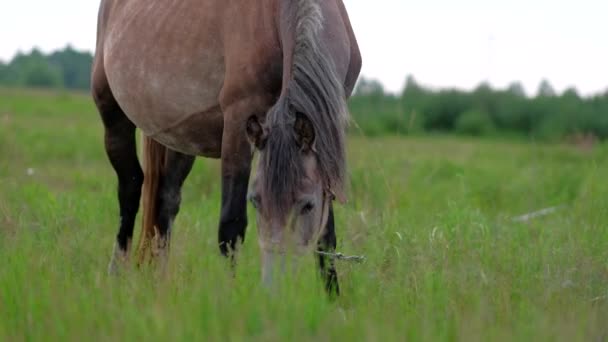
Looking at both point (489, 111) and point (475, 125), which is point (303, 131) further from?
point (489, 111)

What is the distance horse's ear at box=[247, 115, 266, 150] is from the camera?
11.3ft

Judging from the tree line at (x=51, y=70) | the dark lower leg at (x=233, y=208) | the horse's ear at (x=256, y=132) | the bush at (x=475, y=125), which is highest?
the tree line at (x=51, y=70)

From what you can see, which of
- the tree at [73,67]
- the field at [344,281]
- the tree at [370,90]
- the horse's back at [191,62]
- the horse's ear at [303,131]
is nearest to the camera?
the field at [344,281]

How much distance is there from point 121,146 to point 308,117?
8.29 feet

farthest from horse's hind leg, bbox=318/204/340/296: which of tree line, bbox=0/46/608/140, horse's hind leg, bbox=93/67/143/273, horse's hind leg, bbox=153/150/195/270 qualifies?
tree line, bbox=0/46/608/140

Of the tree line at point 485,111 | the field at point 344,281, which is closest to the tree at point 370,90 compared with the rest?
the tree line at point 485,111

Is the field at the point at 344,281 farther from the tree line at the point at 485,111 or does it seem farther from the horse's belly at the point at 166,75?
the tree line at the point at 485,111

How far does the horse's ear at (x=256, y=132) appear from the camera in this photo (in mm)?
3436

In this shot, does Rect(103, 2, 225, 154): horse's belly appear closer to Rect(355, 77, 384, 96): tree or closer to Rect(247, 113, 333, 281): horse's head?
Rect(247, 113, 333, 281): horse's head

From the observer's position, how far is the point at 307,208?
11.1 ft

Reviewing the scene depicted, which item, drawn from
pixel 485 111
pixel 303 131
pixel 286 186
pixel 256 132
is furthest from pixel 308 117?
pixel 485 111

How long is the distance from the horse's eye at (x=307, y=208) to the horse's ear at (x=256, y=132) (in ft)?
0.92

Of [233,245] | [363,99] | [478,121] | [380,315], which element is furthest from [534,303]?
[363,99]

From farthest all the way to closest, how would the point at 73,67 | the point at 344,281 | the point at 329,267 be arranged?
the point at 73,67
the point at 344,281
the point at 329,267
